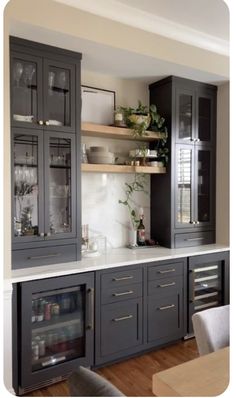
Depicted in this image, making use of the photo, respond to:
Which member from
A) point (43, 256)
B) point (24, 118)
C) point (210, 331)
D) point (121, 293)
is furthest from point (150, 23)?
point (210, 331)

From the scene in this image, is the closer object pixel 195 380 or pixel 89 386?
pixel 89 386

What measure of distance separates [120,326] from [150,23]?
2.40 metres

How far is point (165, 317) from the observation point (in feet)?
8.43

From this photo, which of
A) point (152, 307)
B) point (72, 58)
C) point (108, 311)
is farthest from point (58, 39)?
point (152, 307)

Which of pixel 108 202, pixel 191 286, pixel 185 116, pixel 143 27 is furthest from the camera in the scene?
pixel 185 116

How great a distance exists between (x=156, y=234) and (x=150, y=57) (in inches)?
64.8

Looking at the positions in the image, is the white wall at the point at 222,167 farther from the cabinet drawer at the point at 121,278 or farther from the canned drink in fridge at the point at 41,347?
the canned drink in fridge at the point at 41,347

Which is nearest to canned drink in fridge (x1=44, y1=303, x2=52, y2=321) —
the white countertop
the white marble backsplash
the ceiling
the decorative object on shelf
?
the white countertop

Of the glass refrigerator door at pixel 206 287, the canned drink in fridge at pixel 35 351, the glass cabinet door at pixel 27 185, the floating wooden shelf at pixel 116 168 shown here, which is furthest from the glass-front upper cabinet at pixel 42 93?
the glass refrigerator door at pixel 206 287

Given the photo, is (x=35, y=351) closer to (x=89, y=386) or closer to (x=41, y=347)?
(x=41, y=347)

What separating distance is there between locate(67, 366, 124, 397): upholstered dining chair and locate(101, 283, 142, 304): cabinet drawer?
1.41 m

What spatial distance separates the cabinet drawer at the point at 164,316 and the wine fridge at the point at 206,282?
0.15 meters

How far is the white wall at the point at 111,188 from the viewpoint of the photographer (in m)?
2.73

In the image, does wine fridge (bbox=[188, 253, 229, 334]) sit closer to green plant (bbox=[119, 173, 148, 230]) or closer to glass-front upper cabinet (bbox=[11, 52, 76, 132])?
green plant (bbox=[119, 173, 148, 230])
